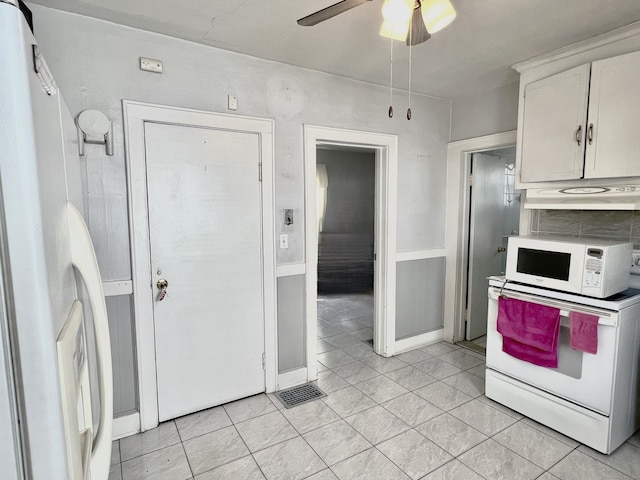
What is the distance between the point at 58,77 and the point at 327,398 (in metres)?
2.72

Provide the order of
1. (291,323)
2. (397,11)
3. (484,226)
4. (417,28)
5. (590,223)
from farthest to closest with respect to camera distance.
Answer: (484,226)
(291,323)
(590,223)
(417,28)
(397,11)

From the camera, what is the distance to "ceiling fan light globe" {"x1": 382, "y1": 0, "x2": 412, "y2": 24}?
1.41 metres

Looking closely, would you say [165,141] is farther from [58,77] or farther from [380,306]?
[380,306]

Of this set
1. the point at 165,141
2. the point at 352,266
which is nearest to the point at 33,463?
the point at 165,141

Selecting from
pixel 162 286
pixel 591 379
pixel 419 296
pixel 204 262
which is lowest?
pixel 591 379

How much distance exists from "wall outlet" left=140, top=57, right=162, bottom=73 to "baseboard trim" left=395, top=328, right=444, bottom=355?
3050mm

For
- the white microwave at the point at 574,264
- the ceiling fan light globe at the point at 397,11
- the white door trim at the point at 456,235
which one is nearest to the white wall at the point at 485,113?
the white door trim at the point at 456,235

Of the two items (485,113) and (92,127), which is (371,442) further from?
(485,113)

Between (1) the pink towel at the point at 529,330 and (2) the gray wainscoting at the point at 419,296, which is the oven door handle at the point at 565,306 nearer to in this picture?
(1) the pink towel at the point at 529,330

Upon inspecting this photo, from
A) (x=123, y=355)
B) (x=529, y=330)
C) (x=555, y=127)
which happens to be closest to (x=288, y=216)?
(x=123, y=355)

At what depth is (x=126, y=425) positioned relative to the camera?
2.28 meters

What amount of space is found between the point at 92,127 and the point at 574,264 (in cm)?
297

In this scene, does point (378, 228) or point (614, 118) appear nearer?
point (614, 118)

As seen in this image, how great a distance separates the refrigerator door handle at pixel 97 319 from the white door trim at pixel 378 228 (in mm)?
2036
